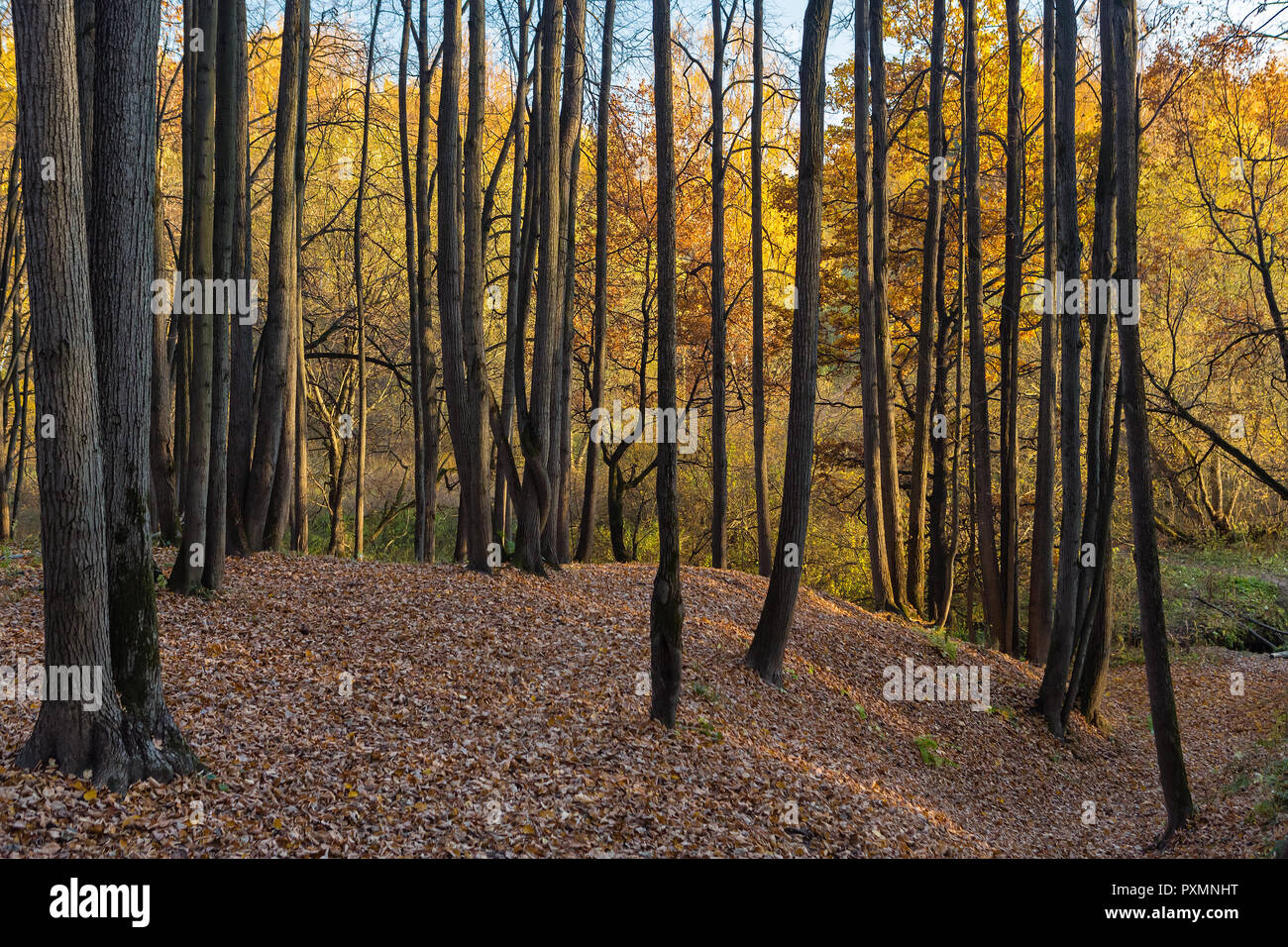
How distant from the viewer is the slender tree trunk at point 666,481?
7.42m

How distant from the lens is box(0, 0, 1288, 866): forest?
526 centimetres

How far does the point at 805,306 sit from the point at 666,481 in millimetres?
2831

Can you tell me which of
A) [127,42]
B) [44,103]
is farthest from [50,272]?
[127,42]

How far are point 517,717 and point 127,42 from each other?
5644 mm

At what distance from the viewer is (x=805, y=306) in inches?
355

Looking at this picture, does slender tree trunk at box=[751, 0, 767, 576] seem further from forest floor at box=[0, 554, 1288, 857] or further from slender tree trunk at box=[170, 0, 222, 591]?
slender tree trunk at box=[170, 0, 222, 591]

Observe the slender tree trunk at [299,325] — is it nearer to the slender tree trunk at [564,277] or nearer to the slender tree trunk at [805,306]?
the slender tree trunk at [564,277]

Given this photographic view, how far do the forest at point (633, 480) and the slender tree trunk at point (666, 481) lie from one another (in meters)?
0.04

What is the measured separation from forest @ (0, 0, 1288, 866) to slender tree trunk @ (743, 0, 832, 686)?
5cm

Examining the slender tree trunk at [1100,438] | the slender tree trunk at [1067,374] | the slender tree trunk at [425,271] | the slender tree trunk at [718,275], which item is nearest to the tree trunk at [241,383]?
the slender tree trunk at [425,271]

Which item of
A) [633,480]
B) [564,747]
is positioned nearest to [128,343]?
[564,747]

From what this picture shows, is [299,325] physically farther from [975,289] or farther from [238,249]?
[975,289]
